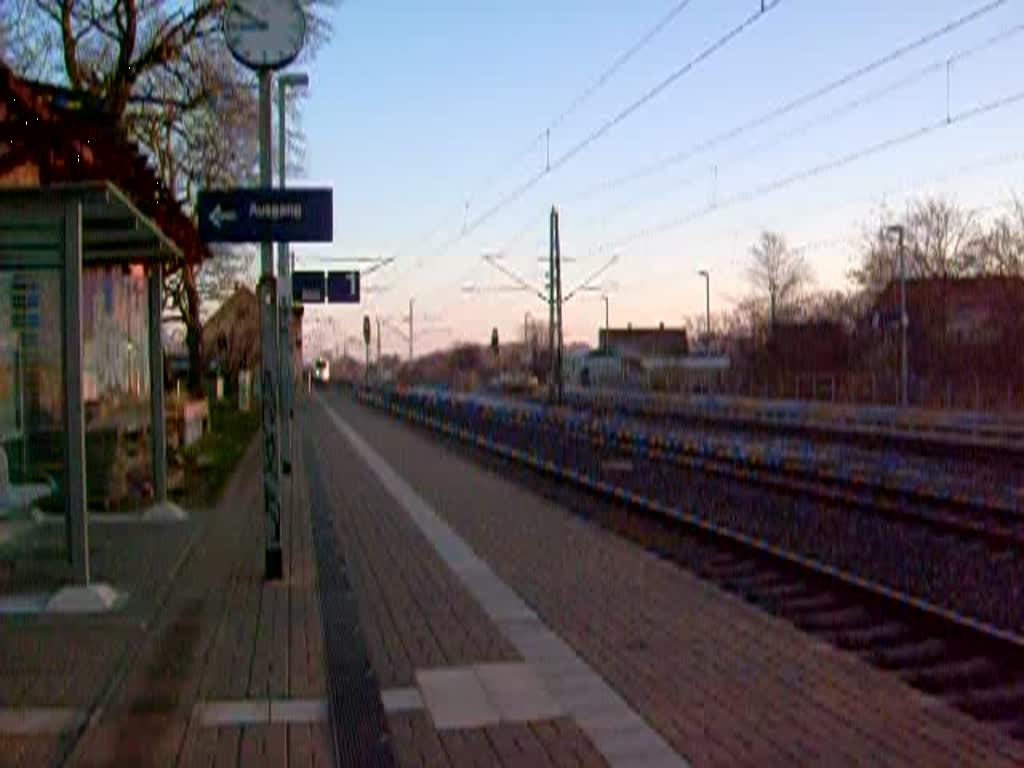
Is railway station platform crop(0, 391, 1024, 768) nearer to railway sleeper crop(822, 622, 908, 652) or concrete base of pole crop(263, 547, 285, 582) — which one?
concrete base of pole crop(263, 547, 285, 582)

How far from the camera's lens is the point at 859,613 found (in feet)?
35.4

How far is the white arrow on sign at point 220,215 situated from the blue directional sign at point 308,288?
1600 centimetres

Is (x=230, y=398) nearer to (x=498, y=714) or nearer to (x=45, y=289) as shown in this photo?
(x=45, y=289)

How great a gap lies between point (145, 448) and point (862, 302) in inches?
2260

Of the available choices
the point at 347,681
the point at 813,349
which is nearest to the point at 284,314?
the point at 347,681

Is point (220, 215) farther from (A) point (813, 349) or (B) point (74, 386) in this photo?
(A) point (813, 349)

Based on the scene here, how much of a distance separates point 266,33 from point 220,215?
146 cm

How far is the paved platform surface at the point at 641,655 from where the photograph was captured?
677 cm

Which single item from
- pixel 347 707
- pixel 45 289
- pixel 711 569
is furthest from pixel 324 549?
pixel 347 707

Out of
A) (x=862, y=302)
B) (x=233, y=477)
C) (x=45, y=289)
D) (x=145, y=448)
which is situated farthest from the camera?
(x=862, y=302)

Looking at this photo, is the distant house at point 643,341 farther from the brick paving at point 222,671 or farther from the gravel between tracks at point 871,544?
the brick paving at point 222,671

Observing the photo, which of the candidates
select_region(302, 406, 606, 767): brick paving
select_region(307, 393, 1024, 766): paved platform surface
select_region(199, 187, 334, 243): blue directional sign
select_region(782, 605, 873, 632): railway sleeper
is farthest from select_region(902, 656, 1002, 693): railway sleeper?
select_region(199, 187, 334, 243): blue directional sign

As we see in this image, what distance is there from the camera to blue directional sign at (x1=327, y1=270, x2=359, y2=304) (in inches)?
1264

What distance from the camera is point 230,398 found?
245 feet
